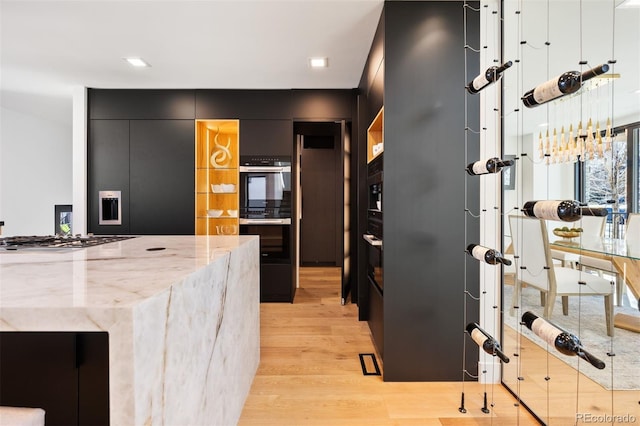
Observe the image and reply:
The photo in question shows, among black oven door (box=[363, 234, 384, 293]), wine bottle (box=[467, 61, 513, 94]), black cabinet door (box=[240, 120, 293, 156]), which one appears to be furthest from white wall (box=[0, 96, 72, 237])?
wine bottle (box=[467, 61, 513, 94])

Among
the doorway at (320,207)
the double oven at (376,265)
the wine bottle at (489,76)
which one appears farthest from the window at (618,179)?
the doorway at (320,207)

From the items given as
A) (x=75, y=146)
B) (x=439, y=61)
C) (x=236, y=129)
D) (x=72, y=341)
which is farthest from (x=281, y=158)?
(x=72, y=341)

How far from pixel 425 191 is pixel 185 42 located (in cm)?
233

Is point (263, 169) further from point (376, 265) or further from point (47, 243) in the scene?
point (47, 243)

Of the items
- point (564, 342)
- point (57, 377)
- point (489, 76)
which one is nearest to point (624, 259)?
point (564, 342)

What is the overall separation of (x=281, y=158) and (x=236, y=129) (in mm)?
732

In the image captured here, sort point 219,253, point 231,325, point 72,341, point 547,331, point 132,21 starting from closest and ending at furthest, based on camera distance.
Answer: point 72,341 < point 547,331 < point 219,253 < point 231,325 < point 132,21

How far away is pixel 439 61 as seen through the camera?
6.80 ft

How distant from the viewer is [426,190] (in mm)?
2080

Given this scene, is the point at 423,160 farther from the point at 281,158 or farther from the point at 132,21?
the point at 132,21

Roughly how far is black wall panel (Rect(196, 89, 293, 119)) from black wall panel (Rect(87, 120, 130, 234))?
95 centimetres

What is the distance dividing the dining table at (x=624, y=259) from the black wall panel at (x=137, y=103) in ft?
12.9

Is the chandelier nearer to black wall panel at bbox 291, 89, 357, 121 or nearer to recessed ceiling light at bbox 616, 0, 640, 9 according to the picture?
recessed ceiling light at bbox 616, 0, 640, 9

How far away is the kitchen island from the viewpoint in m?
0.65
